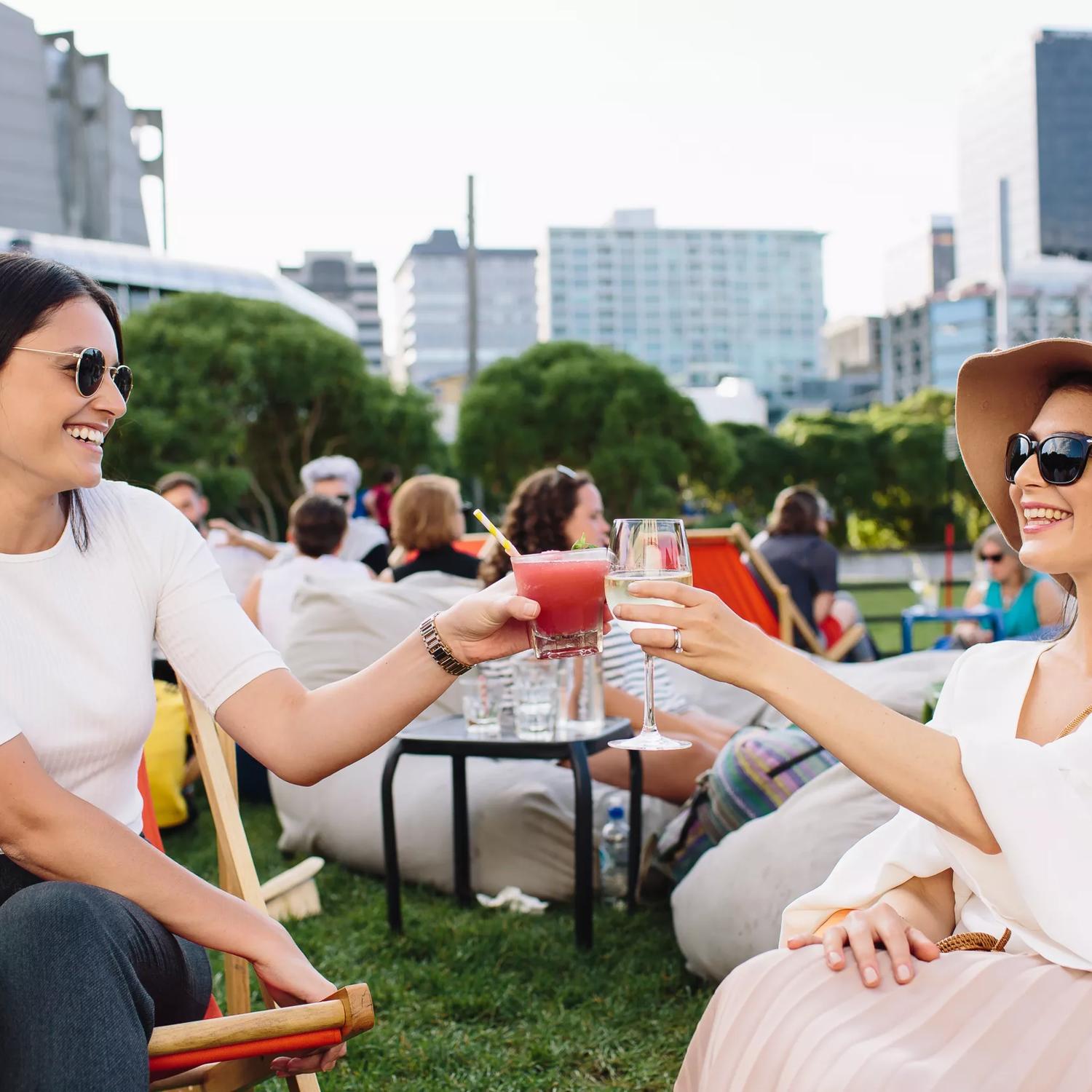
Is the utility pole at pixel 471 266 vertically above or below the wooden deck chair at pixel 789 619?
above

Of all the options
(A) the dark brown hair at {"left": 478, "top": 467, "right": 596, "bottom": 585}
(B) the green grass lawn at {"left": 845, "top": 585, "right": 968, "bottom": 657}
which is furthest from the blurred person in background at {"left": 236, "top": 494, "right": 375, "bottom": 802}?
(B) the green grass lawn at {"left": 845, "top": 585, "right": 968, "bottom": 657}

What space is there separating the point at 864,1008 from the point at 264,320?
31.5 meters

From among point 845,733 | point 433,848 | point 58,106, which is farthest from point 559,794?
point 58,106

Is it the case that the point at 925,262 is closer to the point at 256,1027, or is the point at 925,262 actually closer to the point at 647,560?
the point at 647,560

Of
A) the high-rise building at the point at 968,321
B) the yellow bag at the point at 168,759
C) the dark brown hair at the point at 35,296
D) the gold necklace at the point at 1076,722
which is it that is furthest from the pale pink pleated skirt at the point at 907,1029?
the high-rise building at the point at 968,321

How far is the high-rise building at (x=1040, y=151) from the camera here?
119438mm

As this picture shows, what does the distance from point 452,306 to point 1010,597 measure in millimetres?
137467

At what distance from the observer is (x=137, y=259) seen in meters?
55.2

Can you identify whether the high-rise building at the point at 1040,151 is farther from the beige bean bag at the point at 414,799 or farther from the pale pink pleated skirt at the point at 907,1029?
the pale pink pleated skirt at the point at 907,1029

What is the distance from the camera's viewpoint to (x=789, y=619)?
25.7ft

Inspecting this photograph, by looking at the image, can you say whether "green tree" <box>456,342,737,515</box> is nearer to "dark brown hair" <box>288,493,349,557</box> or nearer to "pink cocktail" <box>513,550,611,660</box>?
"dark brown hair" <box>288,493,349,557</box>

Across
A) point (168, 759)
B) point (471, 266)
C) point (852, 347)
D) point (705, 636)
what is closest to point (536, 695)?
point (168, 759)

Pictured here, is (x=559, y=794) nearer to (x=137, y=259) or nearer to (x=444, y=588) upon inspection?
(x=444, y=588)

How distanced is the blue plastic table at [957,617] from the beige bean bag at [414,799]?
325 centimetres
